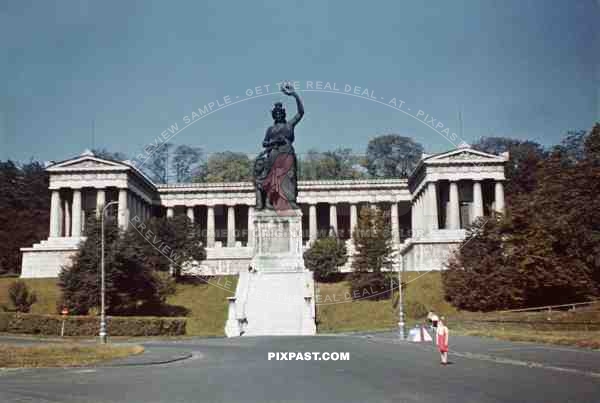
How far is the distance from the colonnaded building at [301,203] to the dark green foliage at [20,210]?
447 centimetres

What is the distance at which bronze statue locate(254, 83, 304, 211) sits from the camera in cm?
4584

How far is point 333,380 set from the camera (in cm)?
1573

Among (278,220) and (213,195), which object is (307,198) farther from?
(278,220)

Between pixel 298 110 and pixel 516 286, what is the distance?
23356 millimetres

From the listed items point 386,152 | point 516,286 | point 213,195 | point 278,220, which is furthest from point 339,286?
point 386,152

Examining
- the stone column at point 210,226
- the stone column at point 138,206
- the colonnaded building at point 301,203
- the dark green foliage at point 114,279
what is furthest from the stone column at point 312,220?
the dark green foliage at point 114,279

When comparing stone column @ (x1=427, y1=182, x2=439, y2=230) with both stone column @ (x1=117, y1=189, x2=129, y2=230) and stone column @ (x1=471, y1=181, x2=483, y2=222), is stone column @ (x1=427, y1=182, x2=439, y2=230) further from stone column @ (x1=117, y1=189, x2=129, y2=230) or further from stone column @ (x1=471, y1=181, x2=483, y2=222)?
stone column @ (x1=117, y1=189, x2=129, y2=230)

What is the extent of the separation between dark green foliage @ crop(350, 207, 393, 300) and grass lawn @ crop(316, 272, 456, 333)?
1491 mm

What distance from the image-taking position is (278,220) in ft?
147

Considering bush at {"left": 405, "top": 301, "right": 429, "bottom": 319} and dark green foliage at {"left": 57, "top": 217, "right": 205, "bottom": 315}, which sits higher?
dark green foliage at {"left": 57, "top": 217, "right": 205, "bottom": 315}

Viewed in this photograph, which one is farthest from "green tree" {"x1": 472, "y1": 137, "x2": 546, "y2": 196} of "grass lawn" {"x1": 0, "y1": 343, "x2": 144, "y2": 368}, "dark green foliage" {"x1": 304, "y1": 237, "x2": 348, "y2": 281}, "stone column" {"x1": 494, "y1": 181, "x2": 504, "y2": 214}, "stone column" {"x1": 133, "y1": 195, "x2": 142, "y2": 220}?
"grass lawn" {"x1": 0, "y1": 343, "x2": 144, "y2": 368}

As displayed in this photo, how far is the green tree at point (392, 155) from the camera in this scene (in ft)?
416

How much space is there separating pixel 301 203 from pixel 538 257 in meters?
58.0

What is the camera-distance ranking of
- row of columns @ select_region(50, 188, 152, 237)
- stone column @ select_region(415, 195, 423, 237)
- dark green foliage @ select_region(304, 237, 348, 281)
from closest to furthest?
dark green foliage @ select_region(304, 237, 348, 281) < row of columns @ select_region(50, 188, 152, 237) < stone column @ select_region(415, 195, 423, 237)
